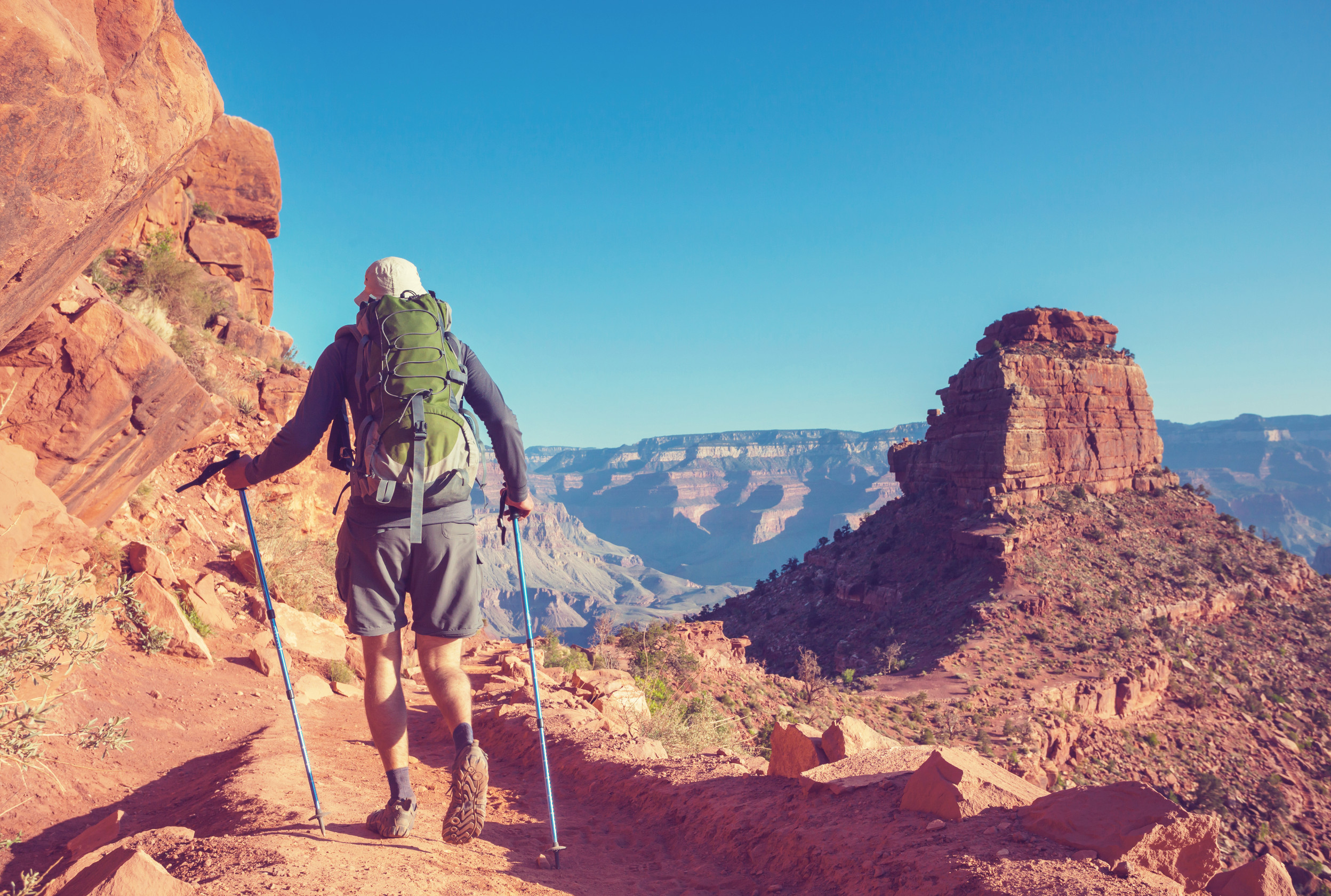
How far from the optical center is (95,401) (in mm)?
6344

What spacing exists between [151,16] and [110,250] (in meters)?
11.5

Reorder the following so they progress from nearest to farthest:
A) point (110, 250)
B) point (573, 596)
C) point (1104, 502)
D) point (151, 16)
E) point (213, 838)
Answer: point (213, 838) → point (151, 16) → point (110, 250) → point (1104, 502) → point (573, 596)

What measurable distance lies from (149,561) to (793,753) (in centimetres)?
666

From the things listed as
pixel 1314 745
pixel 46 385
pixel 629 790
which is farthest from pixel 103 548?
pixel 1314 745

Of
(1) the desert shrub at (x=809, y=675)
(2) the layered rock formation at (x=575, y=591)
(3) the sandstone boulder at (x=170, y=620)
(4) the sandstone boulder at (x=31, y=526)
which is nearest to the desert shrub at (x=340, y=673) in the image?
(3) the sandstone boulder at (x=170, y=620)

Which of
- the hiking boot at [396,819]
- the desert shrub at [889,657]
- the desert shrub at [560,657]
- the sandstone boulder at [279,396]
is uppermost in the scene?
the sandstone boulder at [279,396]

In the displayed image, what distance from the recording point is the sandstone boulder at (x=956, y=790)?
3.29 m

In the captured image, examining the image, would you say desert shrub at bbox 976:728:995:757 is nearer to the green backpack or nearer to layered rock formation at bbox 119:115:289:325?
the green backpack

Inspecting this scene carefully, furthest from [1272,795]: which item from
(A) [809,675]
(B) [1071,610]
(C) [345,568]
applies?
(C) [345,568]

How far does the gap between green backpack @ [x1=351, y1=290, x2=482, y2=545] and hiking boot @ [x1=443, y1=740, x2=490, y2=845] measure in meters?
1.00

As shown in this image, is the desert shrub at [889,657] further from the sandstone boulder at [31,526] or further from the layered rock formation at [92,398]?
the sandstone boulder at [31,526]

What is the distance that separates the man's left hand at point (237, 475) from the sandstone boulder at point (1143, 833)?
12.6 ft

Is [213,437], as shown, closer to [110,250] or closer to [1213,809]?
[110,250]

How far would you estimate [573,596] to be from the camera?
163 m
